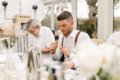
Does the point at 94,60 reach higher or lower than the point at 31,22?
lower

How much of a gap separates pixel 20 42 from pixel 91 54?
12.5 ft

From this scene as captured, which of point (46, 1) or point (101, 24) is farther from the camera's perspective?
point (46, 1)

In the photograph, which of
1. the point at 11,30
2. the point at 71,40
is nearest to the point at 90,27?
the point at 71,40

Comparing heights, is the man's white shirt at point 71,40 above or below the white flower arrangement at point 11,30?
below

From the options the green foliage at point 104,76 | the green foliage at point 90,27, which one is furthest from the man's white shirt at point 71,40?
the green foliage at point 90,27

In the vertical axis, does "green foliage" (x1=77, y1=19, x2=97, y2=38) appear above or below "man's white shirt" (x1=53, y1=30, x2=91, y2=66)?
above

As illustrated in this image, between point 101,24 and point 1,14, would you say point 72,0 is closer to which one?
point 101,24

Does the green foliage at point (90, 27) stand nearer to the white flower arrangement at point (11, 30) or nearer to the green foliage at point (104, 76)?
the white flower arrangement at point (11, 30)

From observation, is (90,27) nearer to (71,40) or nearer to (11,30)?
(71,40)

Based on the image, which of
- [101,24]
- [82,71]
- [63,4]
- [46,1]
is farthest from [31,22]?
[46,1]

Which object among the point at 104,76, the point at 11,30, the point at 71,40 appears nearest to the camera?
the point at 104,76

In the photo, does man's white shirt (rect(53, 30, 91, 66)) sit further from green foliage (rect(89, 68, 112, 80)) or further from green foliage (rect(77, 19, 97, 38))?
green foliage (rect(77, 19, 97, 38))

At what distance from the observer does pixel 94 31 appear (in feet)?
14.3

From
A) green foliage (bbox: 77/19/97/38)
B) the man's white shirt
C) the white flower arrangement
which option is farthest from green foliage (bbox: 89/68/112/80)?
green foliage (bbox: 77/19/97/38)
